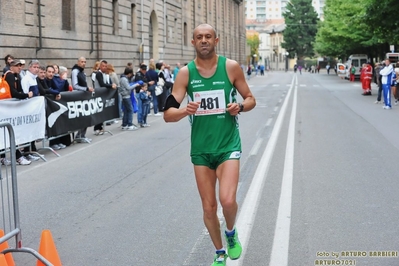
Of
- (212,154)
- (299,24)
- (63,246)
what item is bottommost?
(63,246)

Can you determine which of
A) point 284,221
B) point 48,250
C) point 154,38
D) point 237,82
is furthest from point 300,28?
point 48,250

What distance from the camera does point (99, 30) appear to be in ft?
107

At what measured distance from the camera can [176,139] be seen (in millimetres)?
16266

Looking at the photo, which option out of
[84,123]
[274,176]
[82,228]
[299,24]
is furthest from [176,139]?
[299,24]

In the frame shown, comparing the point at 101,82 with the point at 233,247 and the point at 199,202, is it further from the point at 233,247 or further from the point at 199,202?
the point at 233,247

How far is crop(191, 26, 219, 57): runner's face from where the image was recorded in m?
5.49

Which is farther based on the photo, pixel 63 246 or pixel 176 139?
pixel 176 139

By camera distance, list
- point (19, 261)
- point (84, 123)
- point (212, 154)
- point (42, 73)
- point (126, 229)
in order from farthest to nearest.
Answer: point (84, 123)
point (42, 73)
point (126, 229)
point (19, 261)
point (212, 154)

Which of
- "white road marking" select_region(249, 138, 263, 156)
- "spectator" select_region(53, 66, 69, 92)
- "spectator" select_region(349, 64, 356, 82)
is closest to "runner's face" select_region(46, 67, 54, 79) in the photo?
"spectator" select_region(53, 66, 69, 92)

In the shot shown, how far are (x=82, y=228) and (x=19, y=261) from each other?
133cm

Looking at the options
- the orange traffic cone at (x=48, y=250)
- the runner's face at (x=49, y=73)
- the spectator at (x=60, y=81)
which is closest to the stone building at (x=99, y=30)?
the spectator at (x=60, y=81)

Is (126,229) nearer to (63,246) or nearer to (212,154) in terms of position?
(63,246)

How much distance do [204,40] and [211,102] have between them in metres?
0.50

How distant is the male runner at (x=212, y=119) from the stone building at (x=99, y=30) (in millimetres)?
18169
